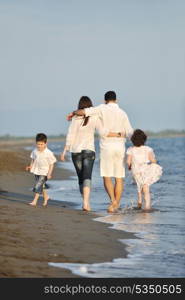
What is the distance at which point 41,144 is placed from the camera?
1266 cm

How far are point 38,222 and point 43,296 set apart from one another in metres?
3.78

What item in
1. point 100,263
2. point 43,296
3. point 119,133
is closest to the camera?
point 43,296

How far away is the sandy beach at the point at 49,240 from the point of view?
7.15 metres

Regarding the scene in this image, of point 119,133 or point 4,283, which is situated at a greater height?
point 119,133

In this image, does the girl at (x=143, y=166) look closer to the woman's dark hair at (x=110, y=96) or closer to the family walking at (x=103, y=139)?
the family walking at (x=103, y=139)

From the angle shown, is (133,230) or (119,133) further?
(119,133)

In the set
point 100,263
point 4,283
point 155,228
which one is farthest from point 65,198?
point 4,283

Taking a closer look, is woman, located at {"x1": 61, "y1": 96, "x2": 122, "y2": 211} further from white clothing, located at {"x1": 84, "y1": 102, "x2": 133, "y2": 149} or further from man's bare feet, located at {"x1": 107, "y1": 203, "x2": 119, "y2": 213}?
man's bare feet, located at {"x1": 107, "y1": 203, "x2": 119, "y2": 213}

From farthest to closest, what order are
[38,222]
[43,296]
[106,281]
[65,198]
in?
[65,198]
[38,222]
[106,281]
[43,296]

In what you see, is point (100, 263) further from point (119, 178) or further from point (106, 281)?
point (119, 178)

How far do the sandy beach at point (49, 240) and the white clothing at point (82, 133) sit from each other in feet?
3.29

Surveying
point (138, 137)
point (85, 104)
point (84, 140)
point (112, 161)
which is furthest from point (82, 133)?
→ point (138, 137)

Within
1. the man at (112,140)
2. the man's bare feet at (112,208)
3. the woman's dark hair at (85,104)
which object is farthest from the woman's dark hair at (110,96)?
the man's bare feet at (112,208)

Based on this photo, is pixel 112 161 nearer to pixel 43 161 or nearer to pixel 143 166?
pixel 143 166
